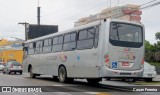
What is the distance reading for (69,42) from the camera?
19.7 meters

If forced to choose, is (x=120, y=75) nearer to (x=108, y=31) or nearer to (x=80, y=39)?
(x=108, y=31)

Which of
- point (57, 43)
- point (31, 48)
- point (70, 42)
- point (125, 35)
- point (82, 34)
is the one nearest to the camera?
point (125, 35)

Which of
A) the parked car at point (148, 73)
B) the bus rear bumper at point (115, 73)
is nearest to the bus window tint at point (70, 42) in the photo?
the bus rear bumper at point (115, 73)

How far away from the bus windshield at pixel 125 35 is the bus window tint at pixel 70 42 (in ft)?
11.0

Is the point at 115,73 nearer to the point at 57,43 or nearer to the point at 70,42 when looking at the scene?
the point at 70,42

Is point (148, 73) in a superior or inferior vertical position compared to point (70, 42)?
inferior

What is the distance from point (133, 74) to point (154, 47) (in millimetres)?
53236

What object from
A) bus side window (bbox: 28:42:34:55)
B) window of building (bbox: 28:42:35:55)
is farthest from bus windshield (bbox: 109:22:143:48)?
bus side window (bbox: 28:42:34:55)

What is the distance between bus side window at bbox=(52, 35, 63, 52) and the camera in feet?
68.7

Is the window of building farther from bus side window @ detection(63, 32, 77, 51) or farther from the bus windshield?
the bus windshield

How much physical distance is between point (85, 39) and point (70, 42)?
1965 millimetres

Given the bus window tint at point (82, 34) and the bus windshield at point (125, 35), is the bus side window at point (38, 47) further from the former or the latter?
the bus windshield at point (125, 35)

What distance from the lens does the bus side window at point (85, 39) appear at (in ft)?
56.2

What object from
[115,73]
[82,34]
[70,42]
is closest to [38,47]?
[70,42]
